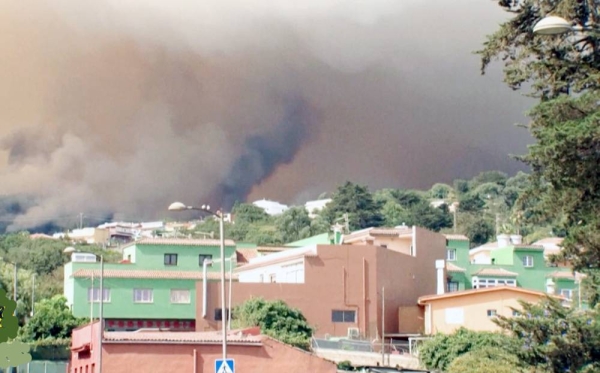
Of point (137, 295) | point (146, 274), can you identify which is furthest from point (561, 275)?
point (137, 295)

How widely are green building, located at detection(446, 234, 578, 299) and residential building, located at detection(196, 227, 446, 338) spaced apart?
1167 cm

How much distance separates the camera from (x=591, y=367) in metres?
28.8

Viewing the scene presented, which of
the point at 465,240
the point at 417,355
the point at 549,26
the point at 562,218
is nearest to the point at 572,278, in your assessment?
the point at 465,240

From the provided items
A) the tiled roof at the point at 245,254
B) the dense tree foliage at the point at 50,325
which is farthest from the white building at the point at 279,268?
the dense tree foliage at the point at 50,325

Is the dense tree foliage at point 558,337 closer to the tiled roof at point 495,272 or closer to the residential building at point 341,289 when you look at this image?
the residential building at point 341,289

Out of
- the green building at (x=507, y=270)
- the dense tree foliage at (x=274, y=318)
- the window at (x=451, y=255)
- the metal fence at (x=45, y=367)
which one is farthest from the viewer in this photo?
the window at (x=451, y=255)

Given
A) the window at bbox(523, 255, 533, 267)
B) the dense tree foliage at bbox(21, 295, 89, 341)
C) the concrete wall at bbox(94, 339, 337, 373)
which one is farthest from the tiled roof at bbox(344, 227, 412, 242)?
the concrete wall at bbox(94, 339, 337, 373)

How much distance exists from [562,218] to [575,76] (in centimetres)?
439

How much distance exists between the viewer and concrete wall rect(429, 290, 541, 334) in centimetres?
7208

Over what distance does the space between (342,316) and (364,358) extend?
43.8 ft

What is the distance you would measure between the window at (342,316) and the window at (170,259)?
1851cm

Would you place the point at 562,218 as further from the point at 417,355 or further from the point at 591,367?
the point at 417,355

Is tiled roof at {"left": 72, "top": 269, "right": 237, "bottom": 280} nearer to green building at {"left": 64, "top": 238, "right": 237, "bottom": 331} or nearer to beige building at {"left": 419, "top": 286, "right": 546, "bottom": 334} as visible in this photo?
green building at {"left": 64, "top": 238, "right": 237, "bottom": 331}

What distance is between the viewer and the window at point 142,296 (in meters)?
82.8
